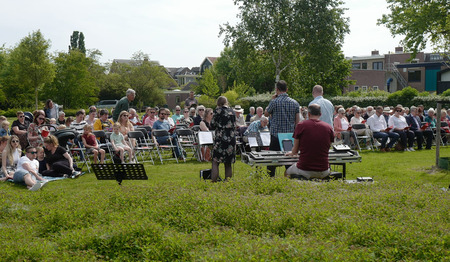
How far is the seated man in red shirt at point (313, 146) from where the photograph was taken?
729 centimetres

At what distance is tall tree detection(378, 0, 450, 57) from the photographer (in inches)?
1330

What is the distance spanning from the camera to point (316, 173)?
24.3ft

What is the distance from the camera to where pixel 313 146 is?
287 inches

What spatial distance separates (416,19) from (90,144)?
29172 millimetres

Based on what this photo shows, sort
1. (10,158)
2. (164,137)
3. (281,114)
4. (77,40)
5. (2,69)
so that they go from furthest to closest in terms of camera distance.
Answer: (77,40) < (2,69) < (164,137) < (10,158) < (281,114)

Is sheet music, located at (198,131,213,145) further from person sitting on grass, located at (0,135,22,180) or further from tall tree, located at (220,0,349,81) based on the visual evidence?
tall tree, located at (220,0,349,81)

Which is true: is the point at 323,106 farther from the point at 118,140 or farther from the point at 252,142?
the point at 118,140

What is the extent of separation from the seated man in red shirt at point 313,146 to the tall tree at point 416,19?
2677cm

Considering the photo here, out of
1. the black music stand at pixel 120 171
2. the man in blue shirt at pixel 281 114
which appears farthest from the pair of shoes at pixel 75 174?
the man in blue shirt at pixel 281 114

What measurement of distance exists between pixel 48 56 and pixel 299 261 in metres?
47.2

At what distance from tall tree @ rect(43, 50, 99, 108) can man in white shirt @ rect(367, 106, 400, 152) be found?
4212cm

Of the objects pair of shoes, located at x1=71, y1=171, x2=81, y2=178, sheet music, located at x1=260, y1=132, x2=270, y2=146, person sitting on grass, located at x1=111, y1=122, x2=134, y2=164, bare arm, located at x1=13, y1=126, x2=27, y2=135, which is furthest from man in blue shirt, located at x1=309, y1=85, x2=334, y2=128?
bare arm, located at x1=13, y1=126, x2=27, y2=135

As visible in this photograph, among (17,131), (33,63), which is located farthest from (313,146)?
(33,63)

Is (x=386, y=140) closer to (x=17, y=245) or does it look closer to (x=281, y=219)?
(x=281, y=219)
